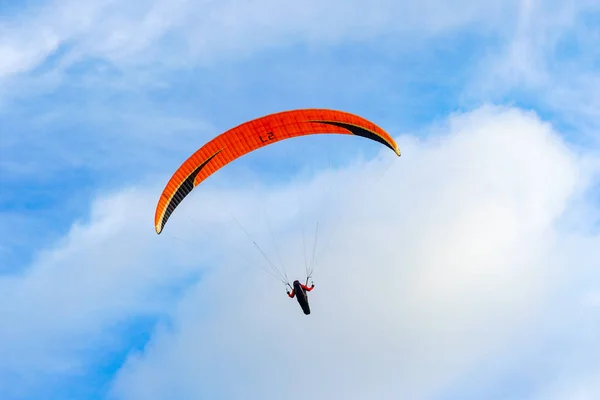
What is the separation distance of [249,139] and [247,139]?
0.43 feet

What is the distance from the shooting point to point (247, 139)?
45.6 m

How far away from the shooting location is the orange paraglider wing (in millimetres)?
45250

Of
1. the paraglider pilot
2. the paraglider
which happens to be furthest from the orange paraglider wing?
the paraglider pilot

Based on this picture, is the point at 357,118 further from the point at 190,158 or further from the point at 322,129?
the point at 190,158

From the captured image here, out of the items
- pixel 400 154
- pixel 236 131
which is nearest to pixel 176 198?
pixel 236 131

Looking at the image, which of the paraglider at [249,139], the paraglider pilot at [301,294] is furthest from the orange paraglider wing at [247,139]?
the paraglider pilot at [301,294]

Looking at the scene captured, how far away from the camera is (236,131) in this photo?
147 ft

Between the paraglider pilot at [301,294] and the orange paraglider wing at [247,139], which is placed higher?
the orange paraglider wing at [247,139]

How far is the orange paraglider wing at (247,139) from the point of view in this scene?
45250 millimetres

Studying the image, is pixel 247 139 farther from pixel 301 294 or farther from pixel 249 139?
pixel 301 294

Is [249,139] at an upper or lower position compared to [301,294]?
upper

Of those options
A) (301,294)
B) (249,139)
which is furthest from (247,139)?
(301,294)

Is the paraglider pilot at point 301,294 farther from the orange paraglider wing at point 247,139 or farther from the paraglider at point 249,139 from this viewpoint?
the orange paraglider wing at point 247,139

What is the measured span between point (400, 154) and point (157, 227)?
605 inches
